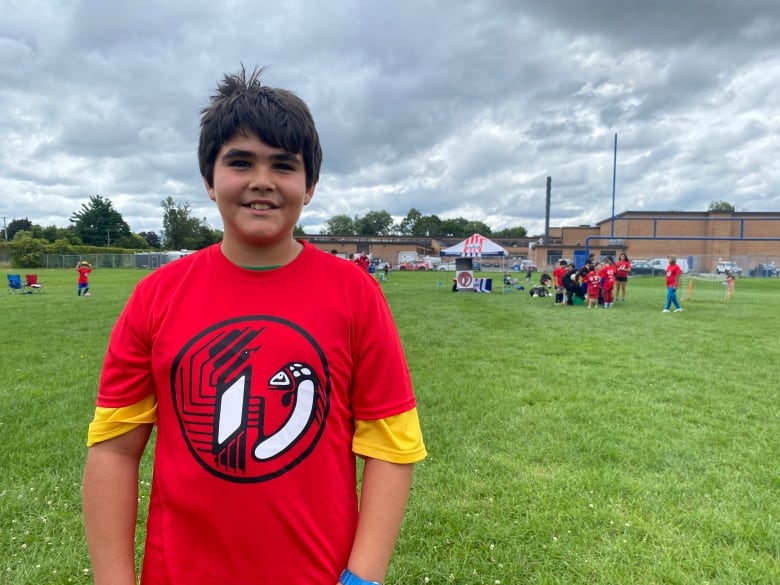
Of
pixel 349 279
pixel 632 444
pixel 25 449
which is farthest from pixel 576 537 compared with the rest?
pixel 25 449

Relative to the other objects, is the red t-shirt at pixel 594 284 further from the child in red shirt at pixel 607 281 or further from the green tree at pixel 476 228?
the green tree at pixel 476 228

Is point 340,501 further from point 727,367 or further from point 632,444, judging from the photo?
point 727,367

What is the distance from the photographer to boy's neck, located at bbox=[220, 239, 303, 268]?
135cm

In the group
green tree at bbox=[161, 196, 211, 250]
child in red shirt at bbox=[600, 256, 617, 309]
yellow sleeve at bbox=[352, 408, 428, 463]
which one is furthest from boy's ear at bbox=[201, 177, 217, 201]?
green tree at bbox=[161, 196, 211, 250]

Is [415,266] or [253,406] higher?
[415,266]

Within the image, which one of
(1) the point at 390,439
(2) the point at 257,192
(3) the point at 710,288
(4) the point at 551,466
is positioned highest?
(2) the point at 257,192

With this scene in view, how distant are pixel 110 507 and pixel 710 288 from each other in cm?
2743

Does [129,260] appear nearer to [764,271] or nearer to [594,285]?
[594,285]

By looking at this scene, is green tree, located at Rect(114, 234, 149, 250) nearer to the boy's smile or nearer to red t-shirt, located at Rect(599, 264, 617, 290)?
red t-shirt, located at Rect(599, 264, 617, 290)

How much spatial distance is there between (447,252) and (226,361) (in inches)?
938

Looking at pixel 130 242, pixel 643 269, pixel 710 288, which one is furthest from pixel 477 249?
pixel 130 242

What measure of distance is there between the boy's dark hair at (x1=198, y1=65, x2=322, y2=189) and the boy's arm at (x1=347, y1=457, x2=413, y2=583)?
83 cm

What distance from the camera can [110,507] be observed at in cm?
127

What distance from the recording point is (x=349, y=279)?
53.7 inches
